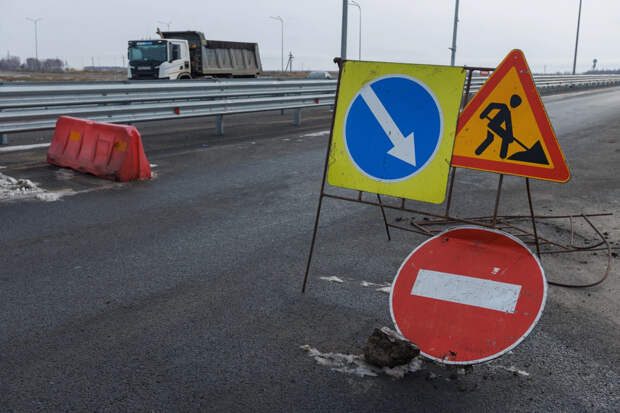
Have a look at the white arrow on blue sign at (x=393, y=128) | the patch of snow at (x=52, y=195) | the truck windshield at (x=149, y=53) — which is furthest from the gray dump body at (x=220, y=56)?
the white arrow on blue sign at (x=393, y=128)

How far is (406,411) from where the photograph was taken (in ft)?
9.32

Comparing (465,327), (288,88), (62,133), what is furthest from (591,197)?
(288,88)

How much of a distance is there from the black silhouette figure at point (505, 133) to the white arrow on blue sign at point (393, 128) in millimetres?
324

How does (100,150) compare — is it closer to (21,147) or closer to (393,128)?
(21,147)

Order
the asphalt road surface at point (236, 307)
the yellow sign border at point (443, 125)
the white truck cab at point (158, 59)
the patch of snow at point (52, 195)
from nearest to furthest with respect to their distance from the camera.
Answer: the asphalt road surface at point (236, 307) < the yellow sign border at point (443, 125) < the patch of snow at point (52, 195) < the white truck cab at point (158, 59)

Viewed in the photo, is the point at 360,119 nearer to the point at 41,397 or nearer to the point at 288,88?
the point at 41,397

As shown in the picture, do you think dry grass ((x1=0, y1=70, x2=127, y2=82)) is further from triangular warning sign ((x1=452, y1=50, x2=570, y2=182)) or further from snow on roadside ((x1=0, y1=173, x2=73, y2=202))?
triangular warning sign ((x1=452, y1=50, x2=570, y2=182))

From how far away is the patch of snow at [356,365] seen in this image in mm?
3197

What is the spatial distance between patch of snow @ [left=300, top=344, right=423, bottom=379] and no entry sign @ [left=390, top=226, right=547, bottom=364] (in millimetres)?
134

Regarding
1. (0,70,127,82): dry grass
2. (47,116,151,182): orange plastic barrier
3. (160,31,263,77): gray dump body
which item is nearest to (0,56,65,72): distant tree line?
(0,70,127,82): dry grass

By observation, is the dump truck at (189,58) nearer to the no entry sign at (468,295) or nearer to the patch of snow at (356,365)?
the no entry sign at (468,295)

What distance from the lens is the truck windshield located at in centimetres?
2516

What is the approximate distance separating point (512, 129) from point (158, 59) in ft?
77.4

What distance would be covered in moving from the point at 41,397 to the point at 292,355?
1.36 m
